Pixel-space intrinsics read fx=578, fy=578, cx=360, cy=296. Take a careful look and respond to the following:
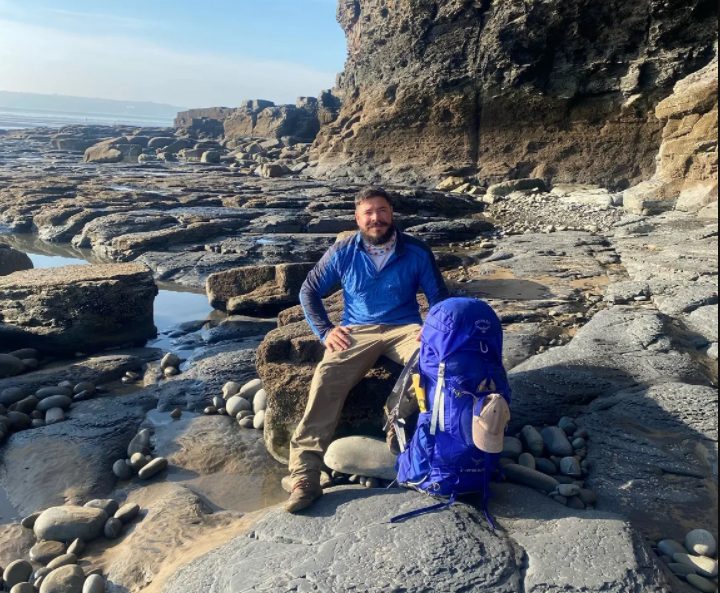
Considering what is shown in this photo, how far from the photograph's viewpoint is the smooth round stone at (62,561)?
3.53m

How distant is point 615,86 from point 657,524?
791 inches

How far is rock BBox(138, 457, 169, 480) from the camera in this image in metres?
4.62

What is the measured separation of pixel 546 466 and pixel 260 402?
276 centimetres

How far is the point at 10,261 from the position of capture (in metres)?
10.4

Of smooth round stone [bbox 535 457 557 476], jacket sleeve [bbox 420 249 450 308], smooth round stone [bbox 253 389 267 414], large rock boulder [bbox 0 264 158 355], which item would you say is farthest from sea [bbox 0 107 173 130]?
smooth round stone [bbox 535 457 557 476]

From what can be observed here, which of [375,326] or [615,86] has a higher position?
[615,86]

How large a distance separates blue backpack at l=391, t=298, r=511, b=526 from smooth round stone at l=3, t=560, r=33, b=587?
2.36 meters

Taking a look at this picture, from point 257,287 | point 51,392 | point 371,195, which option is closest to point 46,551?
point 51,392

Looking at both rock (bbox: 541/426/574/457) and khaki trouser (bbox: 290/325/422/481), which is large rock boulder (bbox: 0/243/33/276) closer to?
khaki trouser (bbox: 290/325/422/481)

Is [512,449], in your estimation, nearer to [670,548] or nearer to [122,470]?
[670,548]

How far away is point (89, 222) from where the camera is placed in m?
15.2

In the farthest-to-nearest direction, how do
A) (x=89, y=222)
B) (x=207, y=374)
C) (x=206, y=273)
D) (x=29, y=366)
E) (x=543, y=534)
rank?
(x=89, y=222), (x=206, y=273), (x=29, y=366), (x=207, y=374), (x=543, y=534)

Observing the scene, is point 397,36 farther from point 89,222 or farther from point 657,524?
point 657,524

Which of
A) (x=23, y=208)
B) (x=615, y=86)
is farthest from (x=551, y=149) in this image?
A: (x=23, y=208)
